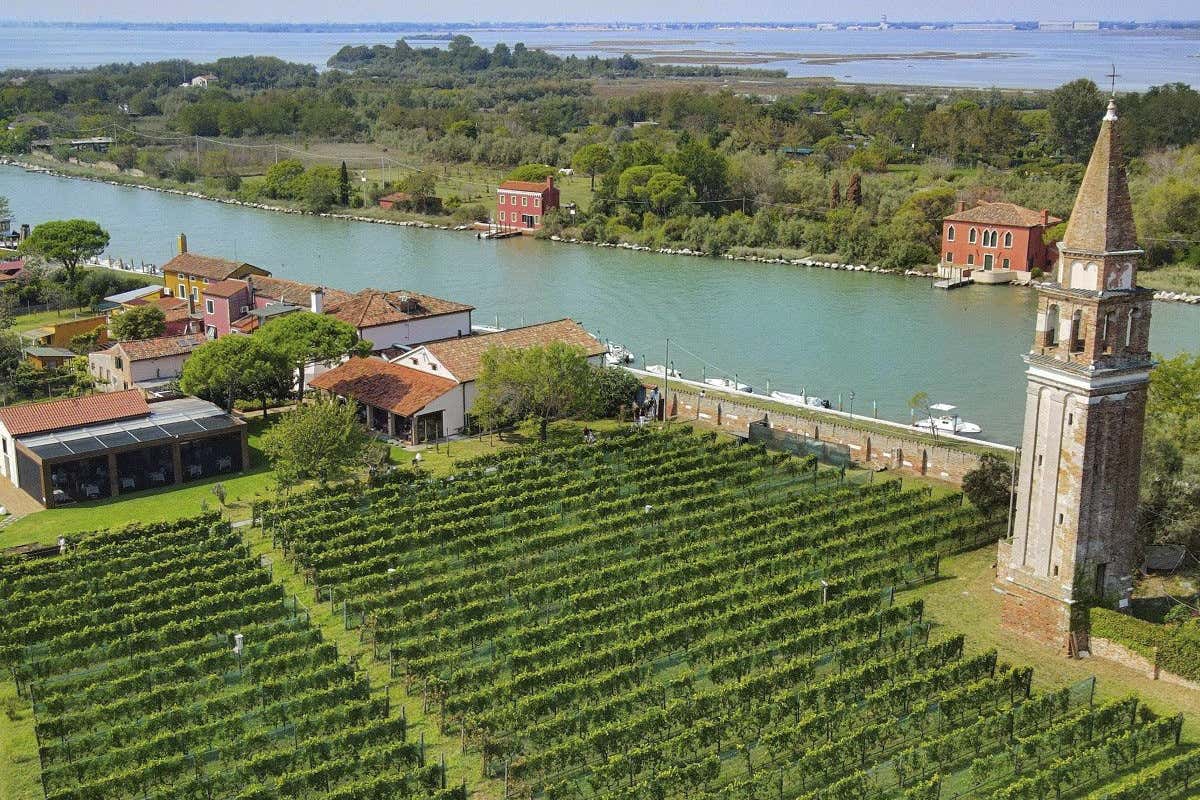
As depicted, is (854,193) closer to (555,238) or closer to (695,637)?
(555,238)

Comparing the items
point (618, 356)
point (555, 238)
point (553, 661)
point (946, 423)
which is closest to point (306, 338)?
point (618, 356)

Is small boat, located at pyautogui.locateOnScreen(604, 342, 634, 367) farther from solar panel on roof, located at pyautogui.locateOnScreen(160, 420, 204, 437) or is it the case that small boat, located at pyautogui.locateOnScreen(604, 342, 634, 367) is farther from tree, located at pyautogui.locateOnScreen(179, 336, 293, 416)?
solar panel on roof, located at pyautogui.locateOnScreen(160, 420, 204, 437)

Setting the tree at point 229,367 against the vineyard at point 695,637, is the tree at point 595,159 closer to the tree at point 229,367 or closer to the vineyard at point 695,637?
the tree at point 229,367

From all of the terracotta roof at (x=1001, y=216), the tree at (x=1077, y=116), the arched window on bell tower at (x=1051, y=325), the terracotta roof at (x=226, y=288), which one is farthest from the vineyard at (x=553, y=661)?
the tree at (x=1077, y=116)

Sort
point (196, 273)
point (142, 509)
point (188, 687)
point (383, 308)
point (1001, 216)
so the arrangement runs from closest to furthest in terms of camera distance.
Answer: point (188, 687) < point (142, 509) < point (383, 308) < point (196, 273) < point (1001, 216)

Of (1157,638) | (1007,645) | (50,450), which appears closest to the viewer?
(1157,638)

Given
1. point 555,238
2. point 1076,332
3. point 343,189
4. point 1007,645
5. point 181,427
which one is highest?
point 1076,332

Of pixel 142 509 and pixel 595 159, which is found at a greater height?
pixel 595 159
